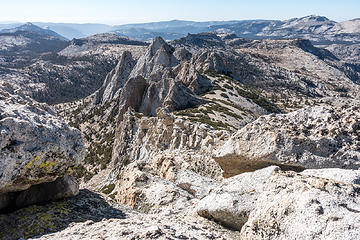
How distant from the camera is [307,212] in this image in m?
6.45

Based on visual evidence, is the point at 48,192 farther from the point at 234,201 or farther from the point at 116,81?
the point at 116,81

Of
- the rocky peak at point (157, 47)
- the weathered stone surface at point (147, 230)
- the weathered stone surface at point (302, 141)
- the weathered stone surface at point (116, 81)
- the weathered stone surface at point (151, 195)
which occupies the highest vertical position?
the rocky peak at point (157, 47)

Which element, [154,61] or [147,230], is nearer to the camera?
[147,230]

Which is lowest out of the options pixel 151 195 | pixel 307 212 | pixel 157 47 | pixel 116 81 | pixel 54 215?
pixel 116 81

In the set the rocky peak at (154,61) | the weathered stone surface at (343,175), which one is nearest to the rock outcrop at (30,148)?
the weathered stone surface at (343,175)

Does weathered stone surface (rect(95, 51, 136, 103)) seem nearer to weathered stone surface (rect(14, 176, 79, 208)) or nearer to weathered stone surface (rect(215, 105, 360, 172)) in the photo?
weathered stone surface (rect(215, 105, 360, 172))

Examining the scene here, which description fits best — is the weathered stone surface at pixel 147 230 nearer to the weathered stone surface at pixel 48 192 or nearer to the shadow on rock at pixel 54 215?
the shadow on rock at pixel 54 215

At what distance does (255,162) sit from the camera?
1324 cm

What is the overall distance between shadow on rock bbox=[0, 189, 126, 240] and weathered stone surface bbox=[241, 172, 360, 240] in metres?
5.64

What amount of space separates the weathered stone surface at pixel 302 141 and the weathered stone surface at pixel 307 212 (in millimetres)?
4872

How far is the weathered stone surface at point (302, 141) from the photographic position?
1214 centimetres

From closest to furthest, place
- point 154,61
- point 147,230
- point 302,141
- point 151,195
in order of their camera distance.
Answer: point 147,230
point 302,141
point 151,195
point 154,61

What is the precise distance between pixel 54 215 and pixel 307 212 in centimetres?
799

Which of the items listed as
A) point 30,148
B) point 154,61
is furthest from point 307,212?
point 154,61
